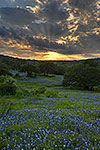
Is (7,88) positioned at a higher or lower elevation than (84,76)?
lower

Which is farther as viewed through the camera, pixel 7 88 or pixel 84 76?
pixel 84 76

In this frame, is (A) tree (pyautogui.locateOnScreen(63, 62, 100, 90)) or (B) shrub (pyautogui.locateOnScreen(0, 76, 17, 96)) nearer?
(B) shrub (pyautogui.locateOnScreen(0, 76, 17, 96))

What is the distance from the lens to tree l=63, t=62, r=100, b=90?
37.1m

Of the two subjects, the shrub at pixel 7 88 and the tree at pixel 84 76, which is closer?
the shrub at pixel 7 88

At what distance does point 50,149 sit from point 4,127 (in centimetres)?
282

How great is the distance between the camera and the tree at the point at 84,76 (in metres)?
37.1

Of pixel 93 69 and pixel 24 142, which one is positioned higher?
pixel 93 69

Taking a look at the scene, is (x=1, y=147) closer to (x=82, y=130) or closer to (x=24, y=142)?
(x=24, y=142)

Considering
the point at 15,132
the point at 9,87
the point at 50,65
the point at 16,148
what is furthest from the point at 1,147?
the point at 50,65

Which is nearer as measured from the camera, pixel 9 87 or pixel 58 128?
pixel 58 128

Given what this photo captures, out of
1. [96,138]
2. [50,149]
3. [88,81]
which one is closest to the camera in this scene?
[50,149]

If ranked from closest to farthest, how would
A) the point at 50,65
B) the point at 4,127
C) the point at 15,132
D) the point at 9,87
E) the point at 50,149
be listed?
the point at 50,149 → the point at 15,132 → the point at 4,127 → the point at 9,87 → the point at 50,65

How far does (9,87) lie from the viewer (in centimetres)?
1952

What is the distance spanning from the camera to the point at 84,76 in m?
38.3
